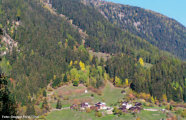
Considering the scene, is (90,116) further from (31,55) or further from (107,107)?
(31,55)

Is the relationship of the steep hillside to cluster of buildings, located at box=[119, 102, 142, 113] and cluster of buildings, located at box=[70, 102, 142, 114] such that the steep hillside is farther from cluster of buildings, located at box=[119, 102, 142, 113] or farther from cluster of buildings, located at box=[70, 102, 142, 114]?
cluster of buildings, located at box=[119, 102, 142, 113]

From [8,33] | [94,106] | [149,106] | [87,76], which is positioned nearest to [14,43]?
[8,33]

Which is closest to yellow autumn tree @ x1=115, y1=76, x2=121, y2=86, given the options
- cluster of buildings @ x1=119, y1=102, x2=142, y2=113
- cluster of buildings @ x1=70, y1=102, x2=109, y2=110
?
cluster of buildings @ x1=119, y1=102, x2=142, y2=113

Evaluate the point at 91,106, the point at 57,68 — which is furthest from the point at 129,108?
the point at 57,68

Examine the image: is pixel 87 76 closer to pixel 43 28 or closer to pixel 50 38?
pixel 50 38

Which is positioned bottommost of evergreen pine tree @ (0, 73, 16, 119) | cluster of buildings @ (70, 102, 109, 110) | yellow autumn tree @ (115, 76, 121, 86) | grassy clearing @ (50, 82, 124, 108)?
cluster of buildings @ (70, 102, 109, 110)

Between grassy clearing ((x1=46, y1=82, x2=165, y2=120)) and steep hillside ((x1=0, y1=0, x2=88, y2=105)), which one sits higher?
steep hillside ((x1=0, y1=0, x2=88, y2=105))

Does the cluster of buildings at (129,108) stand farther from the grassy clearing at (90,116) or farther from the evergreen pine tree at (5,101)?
the evergreen pine tree at (5,101)

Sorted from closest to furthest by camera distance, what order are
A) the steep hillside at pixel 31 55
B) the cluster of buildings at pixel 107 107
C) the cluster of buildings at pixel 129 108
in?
the cluster of buildings at pixel 129 108, the cluster of buildings at pixel 107 107, the steep hillside at pixel 31 55

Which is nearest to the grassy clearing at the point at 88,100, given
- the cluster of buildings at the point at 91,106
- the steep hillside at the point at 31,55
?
the cluster of buildings at the point at 91,106

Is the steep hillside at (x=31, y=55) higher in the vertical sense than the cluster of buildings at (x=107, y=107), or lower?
higher

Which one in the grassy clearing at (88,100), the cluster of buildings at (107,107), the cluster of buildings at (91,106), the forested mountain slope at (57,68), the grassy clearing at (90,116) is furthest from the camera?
the forested mountain slope at (57,68)

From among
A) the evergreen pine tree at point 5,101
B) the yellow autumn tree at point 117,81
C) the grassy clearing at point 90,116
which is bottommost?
the grassy clearing at point 90,116

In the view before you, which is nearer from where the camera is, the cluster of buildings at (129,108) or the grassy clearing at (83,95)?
the cluster of buildings at (129,108)
